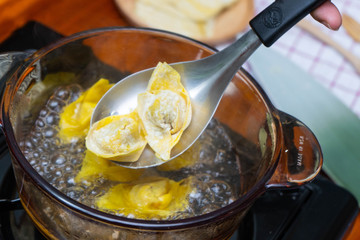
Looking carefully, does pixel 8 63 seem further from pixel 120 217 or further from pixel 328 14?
pixel 328 14

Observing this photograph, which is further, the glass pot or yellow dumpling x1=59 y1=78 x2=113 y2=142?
yellow dumpling x1=59 y1=78 x2=113 y2=142

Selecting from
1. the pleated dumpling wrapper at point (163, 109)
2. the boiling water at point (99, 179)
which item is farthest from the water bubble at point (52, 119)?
the pleated dumpling wrapper at point (163, 109)

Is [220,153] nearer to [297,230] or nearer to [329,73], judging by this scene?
[297,230]

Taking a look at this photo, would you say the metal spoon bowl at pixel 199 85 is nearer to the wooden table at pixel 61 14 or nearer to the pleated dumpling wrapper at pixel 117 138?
the pleated dumpling wrapper at pixel 117 138

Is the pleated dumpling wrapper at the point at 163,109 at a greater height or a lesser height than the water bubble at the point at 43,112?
greater

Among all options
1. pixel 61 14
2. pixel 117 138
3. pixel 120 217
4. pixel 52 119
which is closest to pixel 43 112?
pixel 52 119

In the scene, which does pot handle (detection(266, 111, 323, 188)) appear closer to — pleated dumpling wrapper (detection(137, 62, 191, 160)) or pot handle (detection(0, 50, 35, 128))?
pleated dumpling wrapper (detection(137, 62, 191, 160))

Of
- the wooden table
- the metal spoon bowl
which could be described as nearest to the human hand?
the metal spoon bowl
